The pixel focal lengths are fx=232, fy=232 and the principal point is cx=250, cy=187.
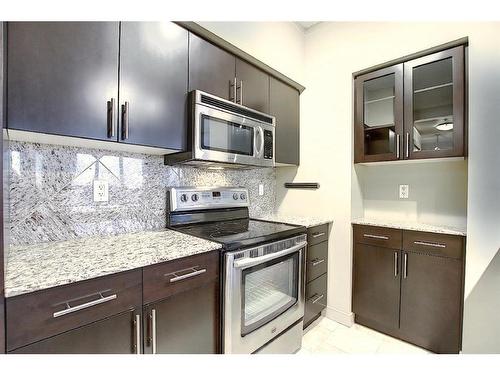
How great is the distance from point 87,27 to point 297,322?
6.88 ft

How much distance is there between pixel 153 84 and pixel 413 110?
1.87 m

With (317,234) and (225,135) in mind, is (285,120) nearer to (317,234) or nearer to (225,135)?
(225,135)

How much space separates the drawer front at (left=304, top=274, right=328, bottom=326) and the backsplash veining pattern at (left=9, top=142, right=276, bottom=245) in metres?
1.30

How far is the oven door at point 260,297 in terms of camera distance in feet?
4.04

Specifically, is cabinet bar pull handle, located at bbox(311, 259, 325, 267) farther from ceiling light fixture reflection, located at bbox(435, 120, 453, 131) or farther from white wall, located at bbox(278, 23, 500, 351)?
ceiling light fixture reflection, located at bbox(435, 120, 453, 131)

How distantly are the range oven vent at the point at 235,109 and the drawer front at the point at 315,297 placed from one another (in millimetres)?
1365

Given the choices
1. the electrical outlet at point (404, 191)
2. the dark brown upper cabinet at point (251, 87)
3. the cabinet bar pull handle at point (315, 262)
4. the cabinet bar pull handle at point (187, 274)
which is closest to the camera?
the cabinet bar pull handle at point (187, 274)

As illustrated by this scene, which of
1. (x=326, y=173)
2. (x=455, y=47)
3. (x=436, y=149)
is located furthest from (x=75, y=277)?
(x=455, y=47)

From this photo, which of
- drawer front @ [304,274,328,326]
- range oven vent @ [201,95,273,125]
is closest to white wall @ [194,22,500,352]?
drawer front @ [304,274,328,326]

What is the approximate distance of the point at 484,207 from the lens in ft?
4.66

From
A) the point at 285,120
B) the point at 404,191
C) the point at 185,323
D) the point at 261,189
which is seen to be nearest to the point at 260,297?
the point at 185,323

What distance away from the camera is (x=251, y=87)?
70.8 inches

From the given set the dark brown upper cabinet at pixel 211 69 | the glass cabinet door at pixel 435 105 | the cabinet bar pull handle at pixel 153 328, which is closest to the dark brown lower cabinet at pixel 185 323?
A: the cabinet bar pull handle at pixel 153 328

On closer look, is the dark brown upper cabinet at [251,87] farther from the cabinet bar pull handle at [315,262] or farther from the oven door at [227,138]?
the cabinet bar pull handle at [315,262]
